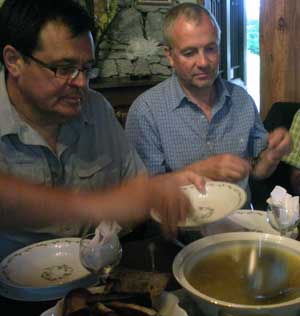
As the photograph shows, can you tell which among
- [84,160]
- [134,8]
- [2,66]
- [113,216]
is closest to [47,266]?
[113,216]

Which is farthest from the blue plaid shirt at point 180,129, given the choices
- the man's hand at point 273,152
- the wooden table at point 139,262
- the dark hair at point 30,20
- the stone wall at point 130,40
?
the stone wall at point 130,40

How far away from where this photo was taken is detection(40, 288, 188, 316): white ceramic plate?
0.81 meters

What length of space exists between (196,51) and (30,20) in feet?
2.60

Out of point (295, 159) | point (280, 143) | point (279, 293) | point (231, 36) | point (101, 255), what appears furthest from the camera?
point (231, 36)

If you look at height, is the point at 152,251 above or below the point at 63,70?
below

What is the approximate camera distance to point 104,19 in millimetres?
3672

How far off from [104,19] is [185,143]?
211 centimetres

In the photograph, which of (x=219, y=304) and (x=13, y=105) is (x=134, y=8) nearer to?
(x=13, y=105)

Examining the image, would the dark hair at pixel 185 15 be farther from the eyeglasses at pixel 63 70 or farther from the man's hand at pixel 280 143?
the eyeglasses at pixel 63 70

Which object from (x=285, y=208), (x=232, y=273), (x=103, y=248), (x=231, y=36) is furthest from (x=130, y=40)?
(x=232, y=273)

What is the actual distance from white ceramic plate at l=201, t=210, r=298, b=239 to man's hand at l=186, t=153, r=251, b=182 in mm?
117

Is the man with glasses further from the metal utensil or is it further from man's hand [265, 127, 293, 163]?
man's hand [265, 127, 293, 163]

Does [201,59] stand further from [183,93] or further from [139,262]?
[139,262]

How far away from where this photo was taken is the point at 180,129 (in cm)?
196
